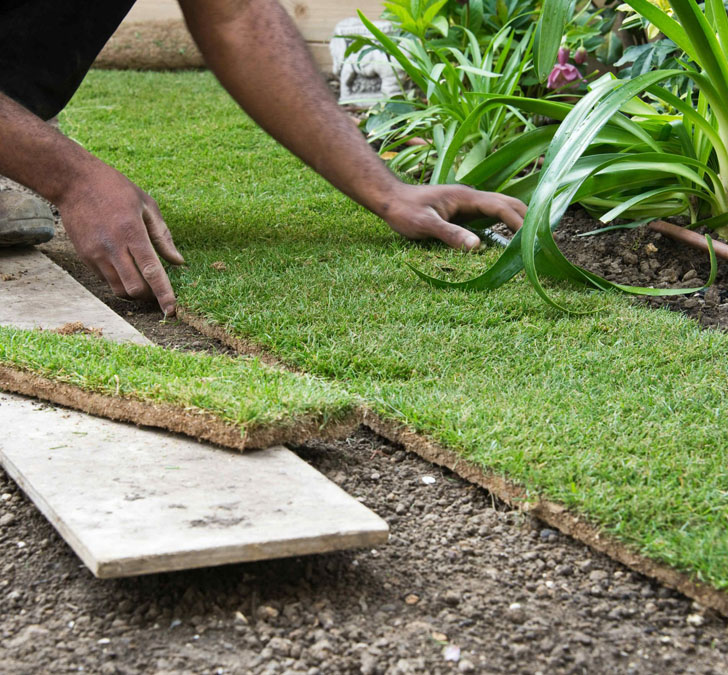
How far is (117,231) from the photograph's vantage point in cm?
191

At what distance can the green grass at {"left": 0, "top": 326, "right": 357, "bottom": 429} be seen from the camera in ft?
4.32

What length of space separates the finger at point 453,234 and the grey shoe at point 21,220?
108 cm

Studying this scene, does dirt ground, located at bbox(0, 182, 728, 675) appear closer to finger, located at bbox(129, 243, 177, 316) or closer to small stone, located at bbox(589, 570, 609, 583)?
small stone, located at bbox(589, 570, 609, 583)

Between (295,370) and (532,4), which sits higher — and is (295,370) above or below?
below

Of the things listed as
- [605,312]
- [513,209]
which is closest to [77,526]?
[605,312]

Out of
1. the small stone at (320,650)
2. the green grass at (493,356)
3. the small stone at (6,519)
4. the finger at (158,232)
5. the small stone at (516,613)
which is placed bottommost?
the small stone at (516,613)

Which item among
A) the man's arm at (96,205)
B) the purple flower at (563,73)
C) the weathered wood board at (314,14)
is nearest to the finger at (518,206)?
the man's arm at (96,205)

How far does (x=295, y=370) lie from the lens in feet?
5.48

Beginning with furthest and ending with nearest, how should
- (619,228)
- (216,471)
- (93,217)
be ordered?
1. (619,228)
2. (93,217)
3. (216,471)

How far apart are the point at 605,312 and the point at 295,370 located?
773mm

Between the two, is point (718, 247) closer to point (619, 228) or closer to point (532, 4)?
point (619, 228)

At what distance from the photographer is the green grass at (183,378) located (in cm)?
132

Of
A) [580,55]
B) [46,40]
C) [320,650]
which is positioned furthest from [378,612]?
[580,55]

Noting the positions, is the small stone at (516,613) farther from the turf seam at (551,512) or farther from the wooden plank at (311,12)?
the wooden plank at (311,12)
